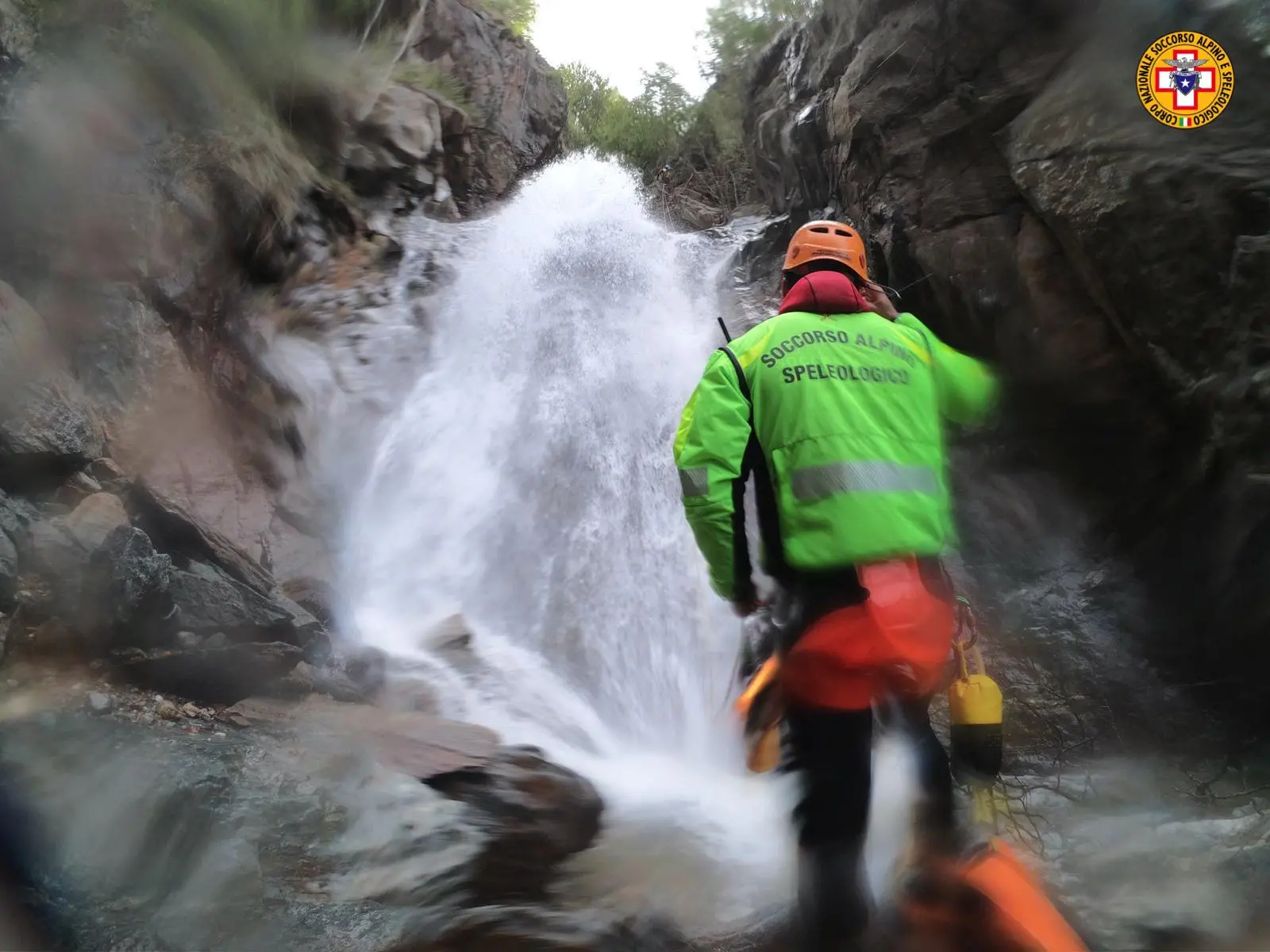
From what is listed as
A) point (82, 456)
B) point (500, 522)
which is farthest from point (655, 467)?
point (82, 456)

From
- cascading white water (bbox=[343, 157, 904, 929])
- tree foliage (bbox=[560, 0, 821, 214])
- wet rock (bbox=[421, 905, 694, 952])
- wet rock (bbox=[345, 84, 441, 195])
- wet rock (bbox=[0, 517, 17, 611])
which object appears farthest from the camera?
tree foliage (bbox=[560, 0, 821, 214])

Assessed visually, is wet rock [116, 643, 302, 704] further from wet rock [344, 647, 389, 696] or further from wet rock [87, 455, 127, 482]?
wet rock [87, 455, 127, 482]

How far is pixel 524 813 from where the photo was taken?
3.26 m

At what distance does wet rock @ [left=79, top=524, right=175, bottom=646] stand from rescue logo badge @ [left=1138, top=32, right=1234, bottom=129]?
4952 mm

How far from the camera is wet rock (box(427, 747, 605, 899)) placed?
111 inches

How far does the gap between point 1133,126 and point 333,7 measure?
29.3 ft

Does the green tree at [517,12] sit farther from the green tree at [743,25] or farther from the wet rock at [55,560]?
the wet rock at [55,560]

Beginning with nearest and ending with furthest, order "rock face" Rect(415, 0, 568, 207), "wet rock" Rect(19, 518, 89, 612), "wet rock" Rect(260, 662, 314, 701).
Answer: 1. "wet rock" Rect(19, 518, 89, 612)
2. "wet rock" Rect(260, 662, 314, 701)
3. "rock face" Rect(415, 0, 568, 207)

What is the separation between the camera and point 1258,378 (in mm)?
3168

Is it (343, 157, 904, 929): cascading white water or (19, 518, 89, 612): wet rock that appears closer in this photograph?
(19, 518, 89, 612): wet rock

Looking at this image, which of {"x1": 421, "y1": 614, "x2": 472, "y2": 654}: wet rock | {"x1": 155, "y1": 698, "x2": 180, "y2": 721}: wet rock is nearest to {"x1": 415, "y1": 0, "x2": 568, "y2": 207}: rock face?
{"x1": 421, "y1": 614, "x2": 472, "y2": 654}: wet rock

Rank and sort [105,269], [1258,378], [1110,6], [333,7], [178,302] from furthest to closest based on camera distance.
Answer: [333,7] < [178,302] < [105,269] < [1110,6] < [1258,378]

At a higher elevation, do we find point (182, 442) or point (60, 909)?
point (182, 442)

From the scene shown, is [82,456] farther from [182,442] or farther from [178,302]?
[178,302]
